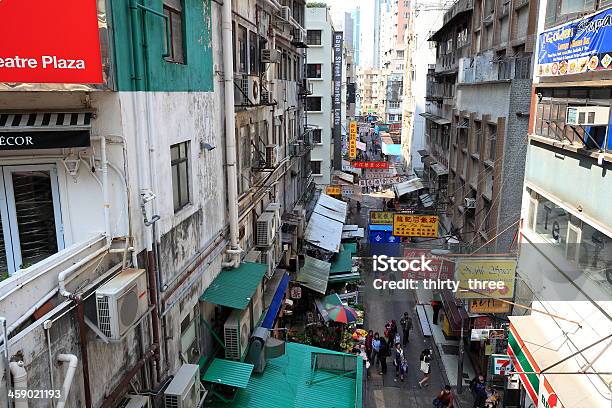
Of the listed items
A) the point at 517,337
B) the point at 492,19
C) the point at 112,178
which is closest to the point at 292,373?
the point at 517,337

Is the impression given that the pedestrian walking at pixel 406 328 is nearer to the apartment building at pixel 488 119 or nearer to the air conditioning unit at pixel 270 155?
the apartment building at pixel 488 119

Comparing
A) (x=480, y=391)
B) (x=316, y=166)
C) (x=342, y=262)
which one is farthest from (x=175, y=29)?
(x=316, y=166)

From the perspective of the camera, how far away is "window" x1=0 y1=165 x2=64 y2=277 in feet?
24.4

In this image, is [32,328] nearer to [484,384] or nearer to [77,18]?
[77,18]

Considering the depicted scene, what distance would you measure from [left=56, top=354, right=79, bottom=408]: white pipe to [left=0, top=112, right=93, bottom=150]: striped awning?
284cm

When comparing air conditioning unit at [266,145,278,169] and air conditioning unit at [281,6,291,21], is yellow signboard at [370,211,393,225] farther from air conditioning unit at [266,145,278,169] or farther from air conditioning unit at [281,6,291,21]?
air conditioning unit at [281,6,291,21]

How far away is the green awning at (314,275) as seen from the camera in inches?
929

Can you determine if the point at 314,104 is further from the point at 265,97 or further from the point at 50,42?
the point at 50,42

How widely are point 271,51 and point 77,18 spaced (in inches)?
460

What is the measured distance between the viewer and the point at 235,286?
41.4 feet

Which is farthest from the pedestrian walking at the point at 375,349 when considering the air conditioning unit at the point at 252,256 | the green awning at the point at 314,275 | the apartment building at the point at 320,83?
the apartment building at the point at 320,83

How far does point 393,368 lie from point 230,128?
13.1 meters

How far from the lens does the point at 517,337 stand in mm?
12273

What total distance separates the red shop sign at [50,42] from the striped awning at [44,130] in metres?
0.62
